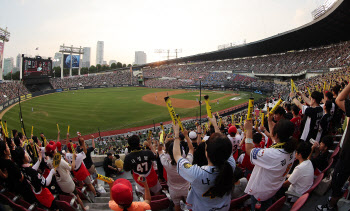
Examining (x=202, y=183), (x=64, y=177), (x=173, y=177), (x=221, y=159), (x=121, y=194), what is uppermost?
(x=221, y=159)

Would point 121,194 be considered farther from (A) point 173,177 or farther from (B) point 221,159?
(A) point 173,177

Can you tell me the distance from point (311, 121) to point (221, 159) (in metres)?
3.76

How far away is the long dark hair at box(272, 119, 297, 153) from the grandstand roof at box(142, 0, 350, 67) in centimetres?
3207

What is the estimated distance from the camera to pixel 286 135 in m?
3.07

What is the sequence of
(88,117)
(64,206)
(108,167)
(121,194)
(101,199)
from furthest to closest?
(88,117) < (108,167) < (101,199) < (64,206) < (121,194)

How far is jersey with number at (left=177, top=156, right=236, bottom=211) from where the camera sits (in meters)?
2.47

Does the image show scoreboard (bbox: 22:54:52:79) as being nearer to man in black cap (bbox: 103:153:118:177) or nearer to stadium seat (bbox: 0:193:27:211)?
man in black cap (bbox: 103:153:118:177)

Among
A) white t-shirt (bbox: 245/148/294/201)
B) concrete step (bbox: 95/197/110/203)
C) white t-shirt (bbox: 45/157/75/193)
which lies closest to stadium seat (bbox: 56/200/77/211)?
white t-shirt (bbox: 45/157/75/193)

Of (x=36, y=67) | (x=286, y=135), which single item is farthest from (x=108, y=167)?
(x=36, y=67)

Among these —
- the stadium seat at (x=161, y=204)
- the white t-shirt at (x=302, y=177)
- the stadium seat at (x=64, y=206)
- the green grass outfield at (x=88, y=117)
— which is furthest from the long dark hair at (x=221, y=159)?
the green grass outfield at (x=88, y=117)

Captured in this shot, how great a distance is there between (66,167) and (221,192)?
401 centimetres

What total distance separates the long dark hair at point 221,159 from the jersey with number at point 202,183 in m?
0.07

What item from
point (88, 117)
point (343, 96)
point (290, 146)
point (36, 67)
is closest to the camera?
point (290, 146)

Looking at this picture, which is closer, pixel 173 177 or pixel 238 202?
pixel 238 202
